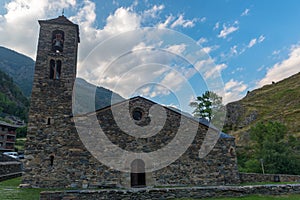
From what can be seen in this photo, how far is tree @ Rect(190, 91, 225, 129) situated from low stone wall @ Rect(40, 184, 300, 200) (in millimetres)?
29092

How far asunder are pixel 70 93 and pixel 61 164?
4.42 metres

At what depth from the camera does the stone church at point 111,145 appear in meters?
12.3

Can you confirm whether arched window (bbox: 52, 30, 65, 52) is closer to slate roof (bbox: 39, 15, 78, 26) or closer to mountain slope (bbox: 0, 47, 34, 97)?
slate roof (bbox: 39, 15, 78, 26)

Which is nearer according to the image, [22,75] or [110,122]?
[110,122]

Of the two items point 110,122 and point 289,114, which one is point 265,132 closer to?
point 110,122

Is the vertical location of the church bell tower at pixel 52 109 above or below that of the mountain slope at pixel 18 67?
below

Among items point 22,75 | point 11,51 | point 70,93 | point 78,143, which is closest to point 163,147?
point 78,143

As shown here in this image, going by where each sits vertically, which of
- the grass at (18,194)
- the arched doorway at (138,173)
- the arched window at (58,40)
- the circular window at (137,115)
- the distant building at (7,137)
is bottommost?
the grass at (18,194)

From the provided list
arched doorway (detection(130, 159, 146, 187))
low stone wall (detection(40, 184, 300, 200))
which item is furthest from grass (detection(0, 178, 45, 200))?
arched doorway (detection(130, 159, 146, 187))

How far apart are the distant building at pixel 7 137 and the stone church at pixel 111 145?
37.5m

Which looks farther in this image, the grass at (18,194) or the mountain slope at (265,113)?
the mountain slope at (265,113)

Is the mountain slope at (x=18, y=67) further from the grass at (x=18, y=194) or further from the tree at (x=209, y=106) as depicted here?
the grass at (x=18, y=194)

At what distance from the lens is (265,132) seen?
23422 millimetres

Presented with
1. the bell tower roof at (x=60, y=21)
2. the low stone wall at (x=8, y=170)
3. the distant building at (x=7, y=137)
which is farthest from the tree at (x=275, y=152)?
the distant building at (x=7, y=137)
